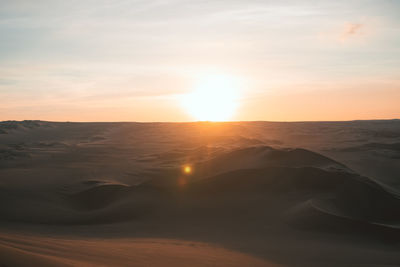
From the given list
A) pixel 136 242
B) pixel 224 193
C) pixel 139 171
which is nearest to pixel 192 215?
pixel 224 193

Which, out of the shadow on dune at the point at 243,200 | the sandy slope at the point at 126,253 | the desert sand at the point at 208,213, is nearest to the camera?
the sandy slope at the point at 126,253

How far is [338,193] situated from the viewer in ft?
17.9

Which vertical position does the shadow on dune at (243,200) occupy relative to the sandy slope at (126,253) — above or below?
above

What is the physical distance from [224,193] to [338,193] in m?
1.94

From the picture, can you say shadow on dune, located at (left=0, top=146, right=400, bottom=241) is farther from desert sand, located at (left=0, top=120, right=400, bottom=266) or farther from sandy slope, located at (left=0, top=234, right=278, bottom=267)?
sandy slope, located at (left=0, top=234, right=278, bottom=267)

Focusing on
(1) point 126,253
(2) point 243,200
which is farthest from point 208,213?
(1) point 126,253

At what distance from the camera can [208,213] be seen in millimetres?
5246

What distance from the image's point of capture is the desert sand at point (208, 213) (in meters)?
3.35

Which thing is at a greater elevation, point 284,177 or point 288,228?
point 284,177

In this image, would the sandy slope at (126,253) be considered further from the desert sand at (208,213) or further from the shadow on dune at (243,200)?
the shadow on dune at (243,200)

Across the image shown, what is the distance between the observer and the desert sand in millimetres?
3352

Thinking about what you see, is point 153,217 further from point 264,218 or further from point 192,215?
point 264,218

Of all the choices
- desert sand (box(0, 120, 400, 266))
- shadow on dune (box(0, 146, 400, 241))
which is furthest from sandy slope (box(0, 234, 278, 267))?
shadow on dune (box(0, 146, 400, 241))

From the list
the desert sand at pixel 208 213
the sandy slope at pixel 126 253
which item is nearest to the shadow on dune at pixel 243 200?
the desert sand at pixel 208 213
